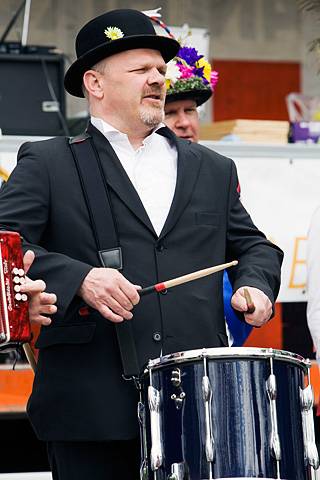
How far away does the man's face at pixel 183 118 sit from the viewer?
6051mm

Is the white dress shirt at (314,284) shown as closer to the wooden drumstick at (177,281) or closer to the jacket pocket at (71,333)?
the wooden drumstick at (177,281)

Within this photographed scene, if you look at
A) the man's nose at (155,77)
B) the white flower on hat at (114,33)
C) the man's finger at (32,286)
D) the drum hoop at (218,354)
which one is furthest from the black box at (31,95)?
the drum hoop at (218,354)

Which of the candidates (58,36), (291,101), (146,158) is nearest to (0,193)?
(146,158)

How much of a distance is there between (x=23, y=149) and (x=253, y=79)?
9306 millimetres

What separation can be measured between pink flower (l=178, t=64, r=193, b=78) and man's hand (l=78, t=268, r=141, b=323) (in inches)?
98.0

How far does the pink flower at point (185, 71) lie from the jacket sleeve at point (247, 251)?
181 cm

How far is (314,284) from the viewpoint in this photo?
4867 mm

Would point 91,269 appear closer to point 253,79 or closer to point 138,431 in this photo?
point 138,431

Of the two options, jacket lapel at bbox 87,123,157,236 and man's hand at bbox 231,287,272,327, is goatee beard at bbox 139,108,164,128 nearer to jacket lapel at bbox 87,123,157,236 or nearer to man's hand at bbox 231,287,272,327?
jacket lapel at bbox 87,123,157,236

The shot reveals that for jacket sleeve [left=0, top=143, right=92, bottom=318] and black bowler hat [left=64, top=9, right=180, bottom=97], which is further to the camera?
black bowler hat [left=64, top=9, right=180, bottom=97]

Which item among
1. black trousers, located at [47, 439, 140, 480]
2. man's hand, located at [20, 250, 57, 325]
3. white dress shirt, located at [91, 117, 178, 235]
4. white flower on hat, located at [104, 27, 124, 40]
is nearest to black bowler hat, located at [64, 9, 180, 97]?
white flower on hat, located at [104, 27, 124, 40]

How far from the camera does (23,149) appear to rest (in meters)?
4.28

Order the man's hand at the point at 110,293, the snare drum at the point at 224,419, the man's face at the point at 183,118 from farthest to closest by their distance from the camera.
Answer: the man's face at the point at 183,118
the man's hand at the point at 110,293
the snare drum at the point at 224,419

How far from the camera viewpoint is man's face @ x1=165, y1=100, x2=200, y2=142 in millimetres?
6051
